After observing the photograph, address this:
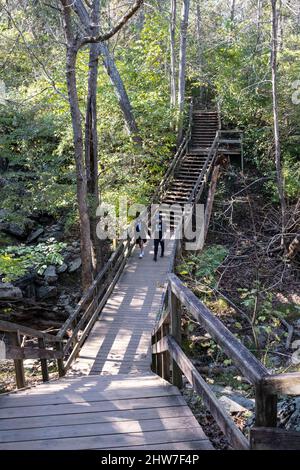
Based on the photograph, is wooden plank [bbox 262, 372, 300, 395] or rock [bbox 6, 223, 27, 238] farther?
rock [bbox 6, 223, 27, 238]

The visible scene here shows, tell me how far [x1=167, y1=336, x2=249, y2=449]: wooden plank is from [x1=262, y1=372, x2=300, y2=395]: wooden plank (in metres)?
0.42

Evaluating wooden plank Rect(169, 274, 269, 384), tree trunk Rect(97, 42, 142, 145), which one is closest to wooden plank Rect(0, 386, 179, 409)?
wooden plank Rect(169, 274, 269, 384)

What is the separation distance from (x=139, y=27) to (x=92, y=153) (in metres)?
24.2

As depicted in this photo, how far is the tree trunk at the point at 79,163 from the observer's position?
1024 cm

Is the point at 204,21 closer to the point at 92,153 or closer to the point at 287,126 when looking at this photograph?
the point at 287,126

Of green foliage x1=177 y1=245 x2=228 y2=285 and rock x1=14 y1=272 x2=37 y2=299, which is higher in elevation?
green foliage x1=177 y1=245 x2=228 y2=285

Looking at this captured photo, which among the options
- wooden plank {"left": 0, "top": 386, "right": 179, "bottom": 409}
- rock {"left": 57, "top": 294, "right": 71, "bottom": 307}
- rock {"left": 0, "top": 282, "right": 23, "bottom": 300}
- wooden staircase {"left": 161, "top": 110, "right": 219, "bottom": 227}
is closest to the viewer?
wooden plank {"left": 0, "top": 386, "right": 179, "bottom": 409}

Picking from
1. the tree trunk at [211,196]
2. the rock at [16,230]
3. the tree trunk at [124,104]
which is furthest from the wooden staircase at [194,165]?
the rock at [16,230]

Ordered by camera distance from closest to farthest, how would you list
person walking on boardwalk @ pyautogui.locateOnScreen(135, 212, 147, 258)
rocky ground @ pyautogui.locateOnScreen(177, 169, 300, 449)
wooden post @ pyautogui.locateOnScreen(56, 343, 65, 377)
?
rocky ground @ pyautogui.locateOnScreen(177, 169, 300, 449)
wooden post @ pyautogui.locateOnScreen(56, 343, 65, 377)
person walking on boardwalk @ pyautogui.locateOnScreen(135, 212, 147, 258)

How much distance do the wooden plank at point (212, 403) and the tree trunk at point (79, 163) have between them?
7.55m

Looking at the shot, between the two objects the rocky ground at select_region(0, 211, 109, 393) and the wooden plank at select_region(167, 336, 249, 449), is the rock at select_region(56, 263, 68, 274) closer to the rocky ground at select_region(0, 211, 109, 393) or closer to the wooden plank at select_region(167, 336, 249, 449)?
the rocky ground at select_region(0, 211, 109, 393)

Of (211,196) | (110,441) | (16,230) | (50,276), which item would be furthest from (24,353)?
(211,196)

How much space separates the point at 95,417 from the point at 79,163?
26.7 ft

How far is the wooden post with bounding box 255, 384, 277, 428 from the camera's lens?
215 centimetres
